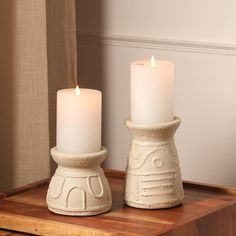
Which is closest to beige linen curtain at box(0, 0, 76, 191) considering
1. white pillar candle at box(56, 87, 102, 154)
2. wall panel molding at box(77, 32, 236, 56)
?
wall panel molding at box(77, 32, 236, 56)

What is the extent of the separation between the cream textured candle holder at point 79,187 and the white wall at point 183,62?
61 centimetres

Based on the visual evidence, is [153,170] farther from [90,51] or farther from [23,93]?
[90,51]

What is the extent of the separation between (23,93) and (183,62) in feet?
1.35

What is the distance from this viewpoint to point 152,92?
129 cm

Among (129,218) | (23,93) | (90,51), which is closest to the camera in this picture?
(129,218)

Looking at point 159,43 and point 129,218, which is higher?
point 159,43

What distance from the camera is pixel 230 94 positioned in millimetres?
1807

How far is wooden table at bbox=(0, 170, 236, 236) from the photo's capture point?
1.21 metres

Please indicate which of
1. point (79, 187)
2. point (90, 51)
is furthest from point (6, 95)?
point (79, 187)

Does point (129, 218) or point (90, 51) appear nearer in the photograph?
point (129, 218)

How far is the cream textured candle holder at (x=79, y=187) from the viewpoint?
1.27m

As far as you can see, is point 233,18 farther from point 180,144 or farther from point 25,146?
point 25,146

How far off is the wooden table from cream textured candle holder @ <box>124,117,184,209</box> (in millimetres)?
17

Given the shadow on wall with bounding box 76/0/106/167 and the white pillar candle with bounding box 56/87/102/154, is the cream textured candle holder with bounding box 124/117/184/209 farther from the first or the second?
the shadow on wall with bounding box 76/0/106/167
